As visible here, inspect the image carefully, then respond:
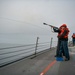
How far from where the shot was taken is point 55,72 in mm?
5531

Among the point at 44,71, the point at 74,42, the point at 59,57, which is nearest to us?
the point at 44,71

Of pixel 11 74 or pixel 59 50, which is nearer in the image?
pixel 11 74

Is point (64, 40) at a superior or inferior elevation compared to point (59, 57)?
superior

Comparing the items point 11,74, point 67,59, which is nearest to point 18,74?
point 11,74

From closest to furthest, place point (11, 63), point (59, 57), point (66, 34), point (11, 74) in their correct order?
point (11, 74) → point (11, 63) → point (66, 34) → point (59, 57)

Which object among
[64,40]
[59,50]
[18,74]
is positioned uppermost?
[64,40]

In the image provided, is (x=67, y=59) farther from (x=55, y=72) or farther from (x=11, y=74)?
(x=11, y=74)

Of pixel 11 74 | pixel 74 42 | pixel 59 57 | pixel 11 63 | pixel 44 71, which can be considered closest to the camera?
pixel 11 74

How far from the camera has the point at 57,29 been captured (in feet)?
26.3

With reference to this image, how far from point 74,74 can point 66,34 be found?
2775mm

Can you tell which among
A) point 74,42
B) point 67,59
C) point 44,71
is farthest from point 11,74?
point 74,42

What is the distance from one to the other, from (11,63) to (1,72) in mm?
1474

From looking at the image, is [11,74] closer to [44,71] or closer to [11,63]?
[44,71]

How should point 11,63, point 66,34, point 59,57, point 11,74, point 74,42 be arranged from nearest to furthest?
point 11,74
point 11,63
point 66,34
point 59,57
point 74,42
